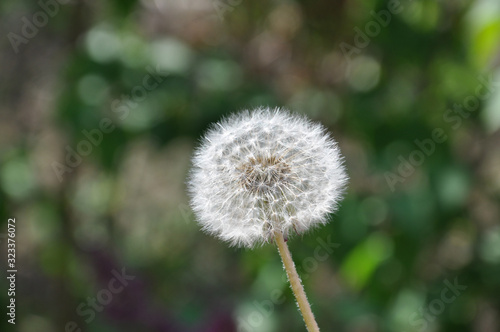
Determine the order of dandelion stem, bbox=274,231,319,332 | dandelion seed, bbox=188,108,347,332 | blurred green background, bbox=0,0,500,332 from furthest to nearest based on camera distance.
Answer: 1. blurred green background, bbox=0,0,500,332
2. dandelion seed, bbox=188,108,347,332
3. dandelion stem, bbox=274,231,319,332

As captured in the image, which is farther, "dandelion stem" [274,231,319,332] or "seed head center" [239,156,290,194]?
"seed head center" [239,156,290,194]

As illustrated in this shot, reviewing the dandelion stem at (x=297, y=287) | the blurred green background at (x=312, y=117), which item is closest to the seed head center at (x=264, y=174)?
the dandelion stem at (x=297, y=287)

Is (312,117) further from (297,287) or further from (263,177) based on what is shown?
(297,287)

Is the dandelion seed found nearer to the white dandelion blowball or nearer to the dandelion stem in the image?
the white dandelion blowball

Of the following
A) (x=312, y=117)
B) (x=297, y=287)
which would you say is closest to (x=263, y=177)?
(x=297, y=287)

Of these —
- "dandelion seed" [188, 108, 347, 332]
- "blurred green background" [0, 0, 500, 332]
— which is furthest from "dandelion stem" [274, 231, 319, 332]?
"blurred green background" [0, 0, 500, 332]

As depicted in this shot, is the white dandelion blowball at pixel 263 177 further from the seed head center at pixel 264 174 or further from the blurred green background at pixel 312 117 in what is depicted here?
the blurred green background at pixel 312 117

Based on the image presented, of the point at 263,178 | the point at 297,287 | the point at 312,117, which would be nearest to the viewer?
the point at 297,287
